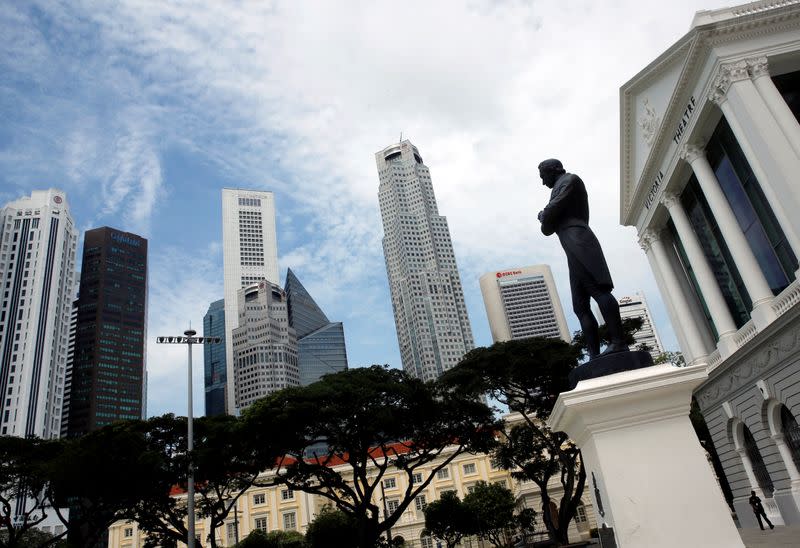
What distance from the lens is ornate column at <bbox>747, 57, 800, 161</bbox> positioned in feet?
55.1

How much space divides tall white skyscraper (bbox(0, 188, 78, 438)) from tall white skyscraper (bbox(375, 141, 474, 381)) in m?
76.9

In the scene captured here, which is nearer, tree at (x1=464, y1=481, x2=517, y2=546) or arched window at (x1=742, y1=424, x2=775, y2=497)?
arched window at (x1=742, y1=424, x2=775, y2=497)

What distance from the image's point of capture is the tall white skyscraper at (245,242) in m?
168

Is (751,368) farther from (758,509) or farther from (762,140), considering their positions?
(762,140)

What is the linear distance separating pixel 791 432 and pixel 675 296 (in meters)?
8.96

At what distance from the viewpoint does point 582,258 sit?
→ 17.4ft

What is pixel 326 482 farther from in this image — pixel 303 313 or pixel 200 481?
pixel 303 313

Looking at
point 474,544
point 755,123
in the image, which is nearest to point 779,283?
point 755,123

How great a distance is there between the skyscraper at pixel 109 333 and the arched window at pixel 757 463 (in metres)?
126

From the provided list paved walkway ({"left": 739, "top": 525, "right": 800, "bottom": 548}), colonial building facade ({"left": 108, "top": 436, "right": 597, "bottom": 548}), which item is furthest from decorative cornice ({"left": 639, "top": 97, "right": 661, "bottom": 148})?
colonial building facade ({"left": 108, "top": 436, "right": 597, "bottom": 548})

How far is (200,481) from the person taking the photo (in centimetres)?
2969

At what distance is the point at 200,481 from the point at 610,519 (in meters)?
29.4

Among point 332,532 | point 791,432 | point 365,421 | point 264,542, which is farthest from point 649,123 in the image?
point 264,542

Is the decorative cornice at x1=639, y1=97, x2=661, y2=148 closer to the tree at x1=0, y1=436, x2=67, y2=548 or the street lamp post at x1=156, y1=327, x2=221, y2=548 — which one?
the street lamp post at x1=156, y1=327, x2=221, y2=548
